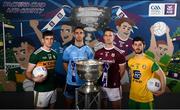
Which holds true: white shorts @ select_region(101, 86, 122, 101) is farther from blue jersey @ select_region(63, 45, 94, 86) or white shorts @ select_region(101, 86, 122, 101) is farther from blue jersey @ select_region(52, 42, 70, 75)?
blue jersey @ select_region(52, 42, 70, 75)

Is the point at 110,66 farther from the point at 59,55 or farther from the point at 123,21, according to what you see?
the point at 59,55

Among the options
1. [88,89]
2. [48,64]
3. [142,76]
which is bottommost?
[88,89]

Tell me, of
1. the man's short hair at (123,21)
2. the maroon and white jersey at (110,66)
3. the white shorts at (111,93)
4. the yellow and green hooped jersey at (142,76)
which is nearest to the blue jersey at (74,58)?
the maroon and white jersey at (110,66)

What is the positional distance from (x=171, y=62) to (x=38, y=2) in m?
2.66

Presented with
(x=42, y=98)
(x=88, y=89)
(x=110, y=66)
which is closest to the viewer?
(x=88, y=89)

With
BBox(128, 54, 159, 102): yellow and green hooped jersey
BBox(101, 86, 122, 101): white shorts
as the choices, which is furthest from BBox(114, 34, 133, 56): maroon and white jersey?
BBox(128, 54, 159, 102): yellow and green hooped jersey

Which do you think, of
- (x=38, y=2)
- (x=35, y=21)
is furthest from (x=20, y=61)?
(x=38, y=2)

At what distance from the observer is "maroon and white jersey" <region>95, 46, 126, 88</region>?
4.10m

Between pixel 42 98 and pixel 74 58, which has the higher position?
pixel 74 58

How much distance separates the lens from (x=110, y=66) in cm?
411

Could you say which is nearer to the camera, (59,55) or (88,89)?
(88,89)

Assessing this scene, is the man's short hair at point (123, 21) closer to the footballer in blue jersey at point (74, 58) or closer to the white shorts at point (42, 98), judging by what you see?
the footballer in blue jersey at point (74, 58)

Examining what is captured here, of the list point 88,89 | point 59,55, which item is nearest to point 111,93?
point 88,89

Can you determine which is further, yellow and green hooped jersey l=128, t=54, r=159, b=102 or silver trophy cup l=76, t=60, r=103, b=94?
yellow and green hooped jersey l=128, t=54, r=159, b=102
